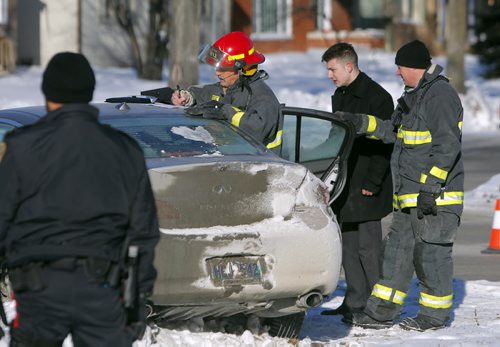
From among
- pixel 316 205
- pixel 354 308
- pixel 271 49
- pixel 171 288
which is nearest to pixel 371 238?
pixel 354 308

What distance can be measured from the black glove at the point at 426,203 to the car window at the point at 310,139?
81cm

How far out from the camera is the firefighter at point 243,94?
7.61 m

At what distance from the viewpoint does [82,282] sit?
4.54 metres

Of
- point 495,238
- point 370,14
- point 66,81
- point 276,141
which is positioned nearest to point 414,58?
point 276,141

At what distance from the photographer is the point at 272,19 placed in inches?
1614

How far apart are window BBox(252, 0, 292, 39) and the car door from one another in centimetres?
3158

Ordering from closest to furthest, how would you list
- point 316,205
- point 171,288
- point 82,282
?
1. point 82,282
2. point 171,288
3. point 316,205

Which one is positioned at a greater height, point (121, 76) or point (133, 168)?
point (133, 168)

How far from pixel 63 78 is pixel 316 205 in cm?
241

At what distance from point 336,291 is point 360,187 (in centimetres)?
128

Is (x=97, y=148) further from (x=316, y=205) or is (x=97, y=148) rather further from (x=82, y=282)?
(x=316, y=205)

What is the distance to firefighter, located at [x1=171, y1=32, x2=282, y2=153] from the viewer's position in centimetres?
761

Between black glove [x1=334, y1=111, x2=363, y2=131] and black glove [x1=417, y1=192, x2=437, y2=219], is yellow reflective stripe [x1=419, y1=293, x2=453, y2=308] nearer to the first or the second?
black glove [x1=417, y1=192, x2=437, y2=219]

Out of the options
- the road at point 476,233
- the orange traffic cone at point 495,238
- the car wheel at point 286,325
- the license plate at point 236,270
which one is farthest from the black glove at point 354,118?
the orange traffic cone at point 495,238
